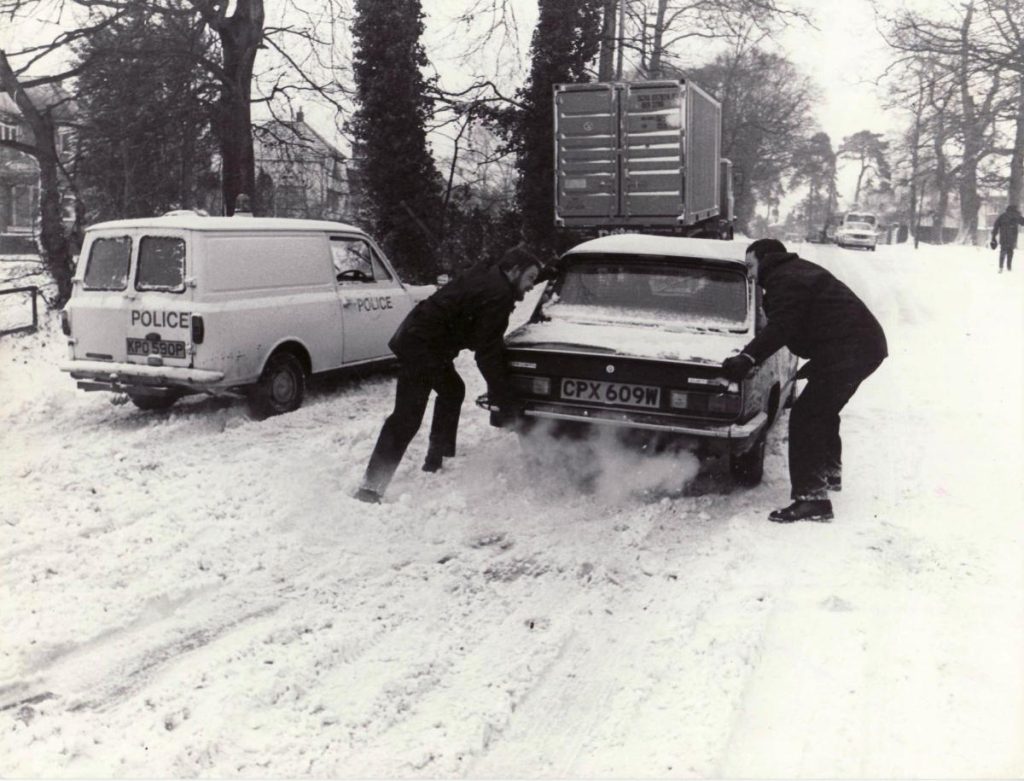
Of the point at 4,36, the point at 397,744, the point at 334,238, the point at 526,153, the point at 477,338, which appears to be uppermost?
the point at 4,36

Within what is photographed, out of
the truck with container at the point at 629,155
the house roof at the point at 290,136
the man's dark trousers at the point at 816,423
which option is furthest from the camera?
the house roof at the point at 290,136

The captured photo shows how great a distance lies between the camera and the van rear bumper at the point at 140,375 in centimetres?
799

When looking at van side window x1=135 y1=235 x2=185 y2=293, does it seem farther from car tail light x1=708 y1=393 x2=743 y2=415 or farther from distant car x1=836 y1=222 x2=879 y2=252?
distant car x1=836 y1=222 x2=879 y2=252

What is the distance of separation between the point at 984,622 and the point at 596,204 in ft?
40.8

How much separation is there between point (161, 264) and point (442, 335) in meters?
3.52

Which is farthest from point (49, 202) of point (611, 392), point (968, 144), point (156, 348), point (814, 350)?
point (968, 144)

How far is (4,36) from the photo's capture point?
15797mm

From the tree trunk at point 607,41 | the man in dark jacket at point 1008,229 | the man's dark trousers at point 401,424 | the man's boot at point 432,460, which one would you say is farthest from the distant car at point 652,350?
the man in dark jacket at point 1008,229

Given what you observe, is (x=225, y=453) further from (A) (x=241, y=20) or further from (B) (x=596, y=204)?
(A) (x=241, y=20)

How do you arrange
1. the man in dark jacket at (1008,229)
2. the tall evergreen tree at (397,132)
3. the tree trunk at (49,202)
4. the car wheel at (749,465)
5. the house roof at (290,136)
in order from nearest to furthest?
the car wheel at (749,465) < the tree trunk at (49,202) < the tall evergreen tree at (397,132) < the house roof at (290,136) < the man in dark jacket at (1008,229)

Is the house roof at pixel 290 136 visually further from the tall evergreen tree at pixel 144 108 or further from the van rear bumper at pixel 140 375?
the van rear bumper at pixel 140 375

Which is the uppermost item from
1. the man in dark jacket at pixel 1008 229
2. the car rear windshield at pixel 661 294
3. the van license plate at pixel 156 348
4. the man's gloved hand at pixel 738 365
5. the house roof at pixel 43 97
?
the house roof at pixel 43 97

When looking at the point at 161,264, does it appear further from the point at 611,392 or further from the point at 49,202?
the point at 49,202

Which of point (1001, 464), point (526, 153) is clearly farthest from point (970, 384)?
point (526, 153)
